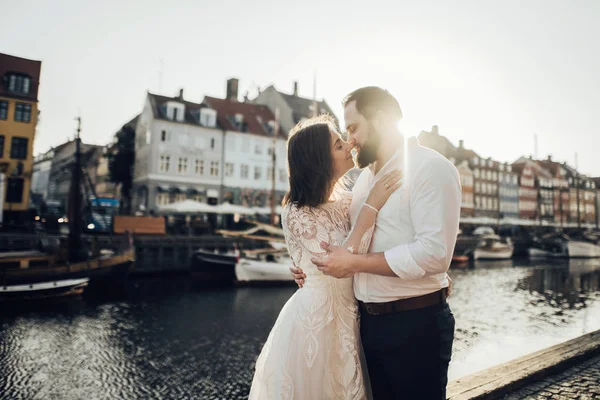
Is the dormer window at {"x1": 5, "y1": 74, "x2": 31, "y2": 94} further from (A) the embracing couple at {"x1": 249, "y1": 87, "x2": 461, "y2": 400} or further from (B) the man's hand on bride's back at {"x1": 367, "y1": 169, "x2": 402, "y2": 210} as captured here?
(B) the man's hand on bride's back at {"x1": 367, "y1": 169, "x2": 402, "y2": 210}

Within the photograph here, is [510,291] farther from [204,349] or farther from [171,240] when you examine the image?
[171,240]

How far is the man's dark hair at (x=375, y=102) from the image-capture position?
2252 millimetres

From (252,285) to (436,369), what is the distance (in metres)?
22.0

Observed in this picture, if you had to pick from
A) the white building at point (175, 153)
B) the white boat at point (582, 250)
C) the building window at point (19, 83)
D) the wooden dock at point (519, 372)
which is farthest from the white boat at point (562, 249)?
the building window at point (19, 83)

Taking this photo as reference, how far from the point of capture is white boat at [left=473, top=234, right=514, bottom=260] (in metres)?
43.0

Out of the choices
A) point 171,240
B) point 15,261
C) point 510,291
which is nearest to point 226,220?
point 171,240

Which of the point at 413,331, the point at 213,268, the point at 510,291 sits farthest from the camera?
the point at 213,268

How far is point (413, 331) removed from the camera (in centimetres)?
214

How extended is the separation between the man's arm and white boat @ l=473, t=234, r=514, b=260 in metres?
44.5

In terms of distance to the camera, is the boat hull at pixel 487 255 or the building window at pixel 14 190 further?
the boat hull at pixel 487 255

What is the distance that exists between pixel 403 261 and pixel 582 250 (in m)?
57.4

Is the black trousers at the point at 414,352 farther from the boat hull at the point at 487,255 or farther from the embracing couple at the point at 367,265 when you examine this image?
the boat hull at the point at 487,255

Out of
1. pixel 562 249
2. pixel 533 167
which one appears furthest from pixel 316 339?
pixel 533 167

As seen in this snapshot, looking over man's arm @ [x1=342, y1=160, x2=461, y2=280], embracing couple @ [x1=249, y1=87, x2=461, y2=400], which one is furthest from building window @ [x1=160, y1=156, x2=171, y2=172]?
man's arm @ [x1=342, y1=160, x2=461, y2=280]
